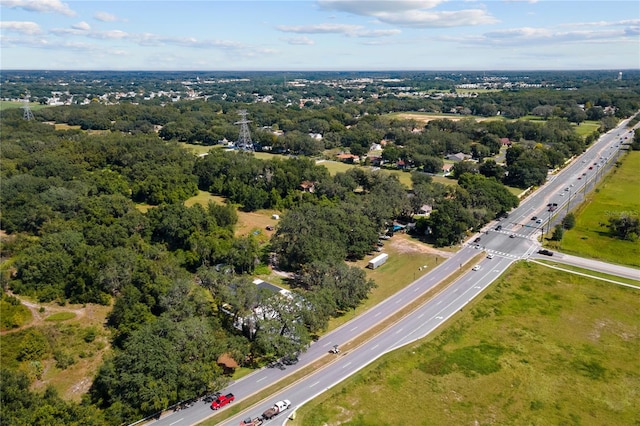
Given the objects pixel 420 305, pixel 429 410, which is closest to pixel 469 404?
pixel 429 410

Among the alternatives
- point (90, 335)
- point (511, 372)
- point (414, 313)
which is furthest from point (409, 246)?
point (90, 335)

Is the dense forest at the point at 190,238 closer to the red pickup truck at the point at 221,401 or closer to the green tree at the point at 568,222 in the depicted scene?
the red pickup truck at the point at 221,401

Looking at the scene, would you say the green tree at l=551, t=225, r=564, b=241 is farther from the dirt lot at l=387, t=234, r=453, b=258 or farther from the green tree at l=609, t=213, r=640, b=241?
the dirt lot at l=387, t=234, r=453, b=258

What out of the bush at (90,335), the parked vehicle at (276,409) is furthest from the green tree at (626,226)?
the bush at (90,335)

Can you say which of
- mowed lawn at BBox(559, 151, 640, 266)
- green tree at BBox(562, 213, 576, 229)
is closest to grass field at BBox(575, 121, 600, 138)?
mowed lawn at BBox(559, 151, 640, 266)

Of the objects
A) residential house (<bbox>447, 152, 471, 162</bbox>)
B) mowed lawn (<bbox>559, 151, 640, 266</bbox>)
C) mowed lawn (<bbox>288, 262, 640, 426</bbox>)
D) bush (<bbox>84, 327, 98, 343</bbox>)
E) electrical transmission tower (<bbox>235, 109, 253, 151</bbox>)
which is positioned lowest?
mowed lawn (<bbox>288, 262, 640, 426</bbox>)

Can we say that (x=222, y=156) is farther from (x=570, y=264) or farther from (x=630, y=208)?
(x=630, y=208)
